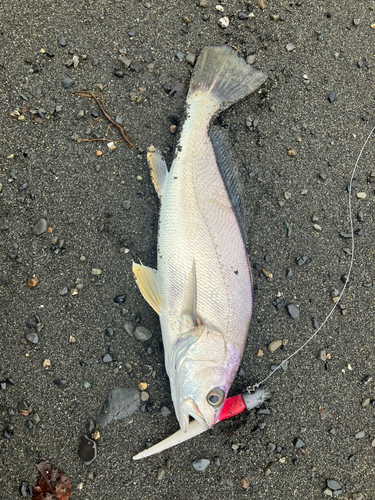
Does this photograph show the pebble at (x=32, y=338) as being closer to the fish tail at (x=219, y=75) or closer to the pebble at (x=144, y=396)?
the pebble at (x=144, y=396)

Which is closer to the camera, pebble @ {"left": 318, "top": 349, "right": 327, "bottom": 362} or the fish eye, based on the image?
the fish eye

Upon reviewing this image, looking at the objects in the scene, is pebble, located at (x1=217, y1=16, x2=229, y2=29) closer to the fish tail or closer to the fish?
the fish tail

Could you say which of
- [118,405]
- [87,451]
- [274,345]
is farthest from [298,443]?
[87,451]

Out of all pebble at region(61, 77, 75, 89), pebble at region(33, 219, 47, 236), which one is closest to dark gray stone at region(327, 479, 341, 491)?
pebble at region(33, 219, 47, 236)

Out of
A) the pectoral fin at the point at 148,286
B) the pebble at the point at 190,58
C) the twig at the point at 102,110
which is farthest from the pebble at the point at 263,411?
the pebble at the point at 190,58

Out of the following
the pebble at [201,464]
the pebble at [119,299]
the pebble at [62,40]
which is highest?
the pebble at [62,40]

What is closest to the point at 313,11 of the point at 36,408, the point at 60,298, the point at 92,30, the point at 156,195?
the point at 92,30
